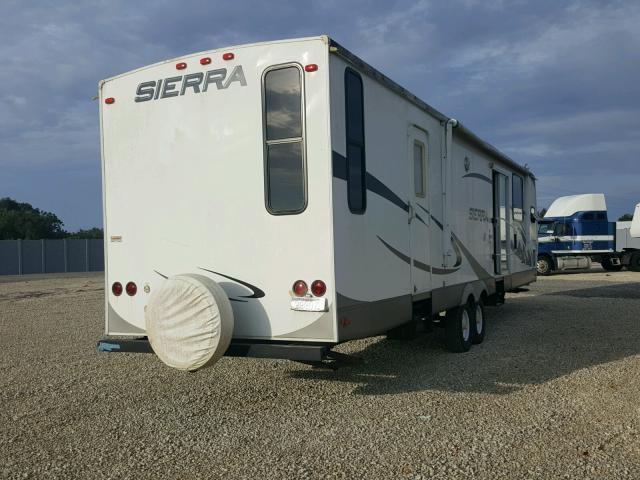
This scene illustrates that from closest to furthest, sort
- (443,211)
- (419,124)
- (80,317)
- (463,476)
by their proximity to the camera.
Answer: (463,476) → (419,124) → (443,211) → (80,317)

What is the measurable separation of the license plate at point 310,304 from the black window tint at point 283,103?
1418 mm

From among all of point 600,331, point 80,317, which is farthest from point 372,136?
point 80,317

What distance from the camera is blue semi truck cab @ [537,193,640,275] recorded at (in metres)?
25.0

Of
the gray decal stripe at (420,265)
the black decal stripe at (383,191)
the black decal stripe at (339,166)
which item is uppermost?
the black decal stripe at (339,166)

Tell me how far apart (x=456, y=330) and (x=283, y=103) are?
164 inches

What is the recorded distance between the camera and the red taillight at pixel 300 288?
5195 mm

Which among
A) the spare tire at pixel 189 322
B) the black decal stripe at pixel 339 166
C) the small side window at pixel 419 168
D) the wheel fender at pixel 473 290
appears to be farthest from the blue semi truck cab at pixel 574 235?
the spare tire at pixel 189 322

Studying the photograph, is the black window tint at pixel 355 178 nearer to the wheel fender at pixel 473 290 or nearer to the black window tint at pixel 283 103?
the black window tint at pixel 283 103

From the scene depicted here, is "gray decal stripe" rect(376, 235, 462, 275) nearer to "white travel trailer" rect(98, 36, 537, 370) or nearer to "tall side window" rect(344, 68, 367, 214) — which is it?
"white travel trailer" rect(98, 36, 537, 370)

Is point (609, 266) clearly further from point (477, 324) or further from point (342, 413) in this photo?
point (342, 413)

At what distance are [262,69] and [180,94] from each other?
3.00ft

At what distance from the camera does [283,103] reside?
529 cm

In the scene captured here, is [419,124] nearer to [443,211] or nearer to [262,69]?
[443,211]

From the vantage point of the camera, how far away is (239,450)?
4.54m
